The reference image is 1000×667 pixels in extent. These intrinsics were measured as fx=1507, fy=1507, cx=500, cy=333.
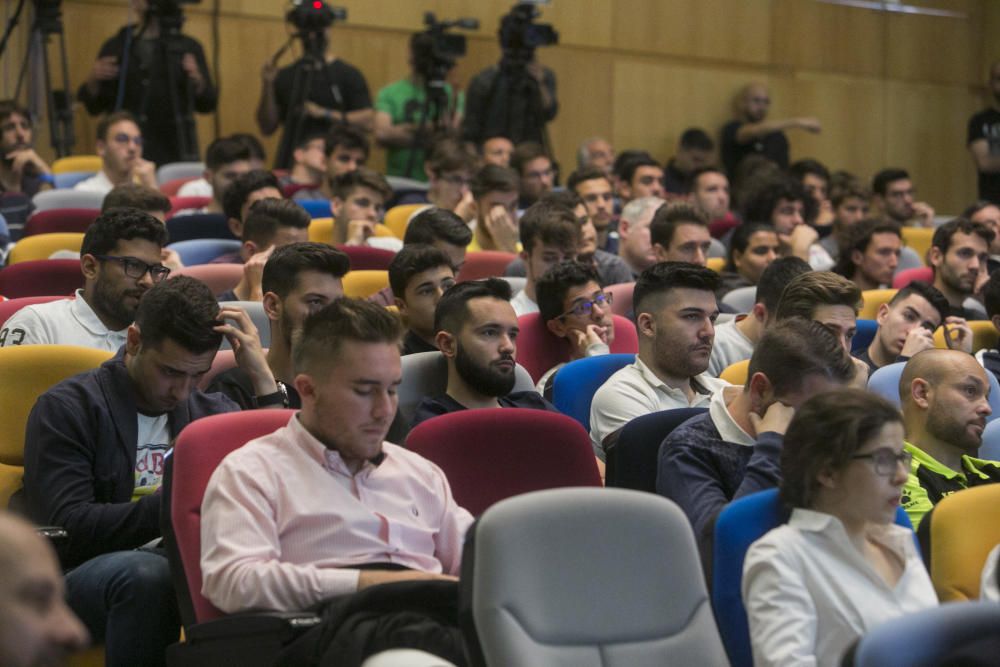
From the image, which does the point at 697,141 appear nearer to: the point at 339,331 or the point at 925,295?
the point at 925,295

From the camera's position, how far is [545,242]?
16.2 ft

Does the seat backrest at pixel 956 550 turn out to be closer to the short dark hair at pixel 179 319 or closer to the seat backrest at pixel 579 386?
the seat backrest at pixel 579 386

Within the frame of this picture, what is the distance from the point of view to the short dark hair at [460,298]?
3652mm

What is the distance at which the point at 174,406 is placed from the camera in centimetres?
308

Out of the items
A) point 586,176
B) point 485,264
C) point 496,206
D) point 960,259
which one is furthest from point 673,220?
point 586,176

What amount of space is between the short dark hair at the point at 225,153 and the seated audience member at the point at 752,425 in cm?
394

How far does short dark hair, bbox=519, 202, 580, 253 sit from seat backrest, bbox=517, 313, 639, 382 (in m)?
0.58

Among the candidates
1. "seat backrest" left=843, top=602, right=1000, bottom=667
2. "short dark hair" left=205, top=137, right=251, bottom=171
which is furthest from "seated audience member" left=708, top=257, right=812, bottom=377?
"short dark hair" left=205, top=137, right=251, bottom=171

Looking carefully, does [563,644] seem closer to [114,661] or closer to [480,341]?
[114,661]

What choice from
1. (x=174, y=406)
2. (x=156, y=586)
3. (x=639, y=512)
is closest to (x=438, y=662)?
(x=639, y=512)

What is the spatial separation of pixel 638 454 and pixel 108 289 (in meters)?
1.44

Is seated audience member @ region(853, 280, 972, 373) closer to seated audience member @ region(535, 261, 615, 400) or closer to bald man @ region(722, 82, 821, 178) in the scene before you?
seated audience member @ region(535, 261, 615, 400)

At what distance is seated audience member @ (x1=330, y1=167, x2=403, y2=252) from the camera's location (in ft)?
19.1

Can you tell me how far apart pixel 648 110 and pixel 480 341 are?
687 cm
